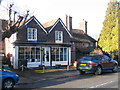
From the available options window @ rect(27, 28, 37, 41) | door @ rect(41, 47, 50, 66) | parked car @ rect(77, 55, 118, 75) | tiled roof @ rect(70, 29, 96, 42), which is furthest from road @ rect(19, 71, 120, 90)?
tiled roof @ rect(70, 29, 96, 42)

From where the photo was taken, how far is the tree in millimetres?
24484

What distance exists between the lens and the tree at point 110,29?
24.5 meters

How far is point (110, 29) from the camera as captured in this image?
83.1ft

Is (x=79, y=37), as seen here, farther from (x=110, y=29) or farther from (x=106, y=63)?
(x=106, y=63)

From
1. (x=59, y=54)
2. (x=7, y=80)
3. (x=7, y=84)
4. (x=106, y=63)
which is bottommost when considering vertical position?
(x=7, y=84)

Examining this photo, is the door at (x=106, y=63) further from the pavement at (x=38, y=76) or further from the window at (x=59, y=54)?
the window at (x=59, y=54)

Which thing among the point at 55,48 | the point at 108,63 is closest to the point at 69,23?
the point at 55,48

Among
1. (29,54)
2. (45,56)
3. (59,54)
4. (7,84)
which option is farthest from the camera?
(59,54)

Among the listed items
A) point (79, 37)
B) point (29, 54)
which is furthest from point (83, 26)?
point (29, 54)

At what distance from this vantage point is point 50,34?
23.7m

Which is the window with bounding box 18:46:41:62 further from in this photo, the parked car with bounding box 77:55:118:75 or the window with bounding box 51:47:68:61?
the parked car with bounding box 77:55:118:75

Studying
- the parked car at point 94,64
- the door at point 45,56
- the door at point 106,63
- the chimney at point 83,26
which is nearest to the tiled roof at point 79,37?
the chimney at point 83,26

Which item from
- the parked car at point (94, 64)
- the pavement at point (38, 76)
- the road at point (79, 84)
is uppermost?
the parked car at point (94, 64)

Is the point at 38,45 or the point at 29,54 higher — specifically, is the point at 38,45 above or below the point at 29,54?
above
